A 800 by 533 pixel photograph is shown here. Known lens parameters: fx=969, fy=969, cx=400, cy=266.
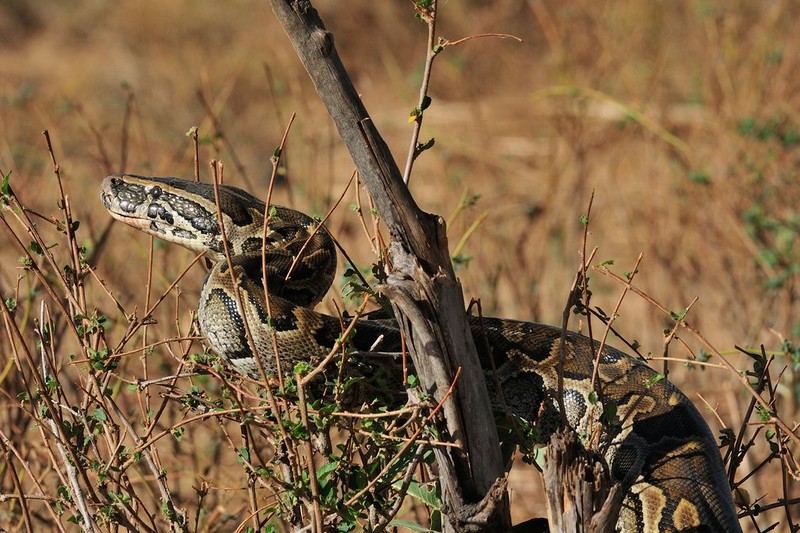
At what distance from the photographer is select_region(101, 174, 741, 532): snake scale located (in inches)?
148

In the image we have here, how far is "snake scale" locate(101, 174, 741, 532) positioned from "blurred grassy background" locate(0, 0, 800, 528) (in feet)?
2.72

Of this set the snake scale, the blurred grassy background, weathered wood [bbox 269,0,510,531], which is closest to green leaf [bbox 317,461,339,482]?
weathered wood [bbox 269,0,510,531]

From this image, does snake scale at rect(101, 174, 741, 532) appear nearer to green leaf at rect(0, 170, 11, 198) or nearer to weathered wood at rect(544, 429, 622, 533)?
weathered wood at rect(544, 429, 622, 533)

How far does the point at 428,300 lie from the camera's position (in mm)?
2947

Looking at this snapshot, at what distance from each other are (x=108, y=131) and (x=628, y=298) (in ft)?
27.0

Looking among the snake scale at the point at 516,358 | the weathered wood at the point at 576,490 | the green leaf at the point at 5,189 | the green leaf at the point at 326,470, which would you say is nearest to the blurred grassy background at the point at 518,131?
the snake scale at the point at 516,358

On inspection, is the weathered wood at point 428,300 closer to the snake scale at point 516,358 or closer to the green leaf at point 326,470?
the green leaf at point 326,470

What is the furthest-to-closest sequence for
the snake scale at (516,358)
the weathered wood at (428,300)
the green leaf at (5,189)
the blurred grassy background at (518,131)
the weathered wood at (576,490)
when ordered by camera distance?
1. the blurred grassy background at (518,131)
2. the snake scale at (516,358)
3. the green leaf at (5,189)
4. the weathered wood at (576,490)
5. the weathered wood at (428,300)

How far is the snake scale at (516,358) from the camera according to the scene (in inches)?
148

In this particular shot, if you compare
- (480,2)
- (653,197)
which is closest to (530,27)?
(480,2)

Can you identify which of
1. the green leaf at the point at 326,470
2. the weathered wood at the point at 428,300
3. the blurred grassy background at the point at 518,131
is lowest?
the green leaf at the point at 326,470

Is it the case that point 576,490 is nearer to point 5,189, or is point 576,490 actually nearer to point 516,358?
point 516,358

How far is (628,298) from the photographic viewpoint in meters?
9.93

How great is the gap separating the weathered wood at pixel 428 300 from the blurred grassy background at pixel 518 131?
2.02m
